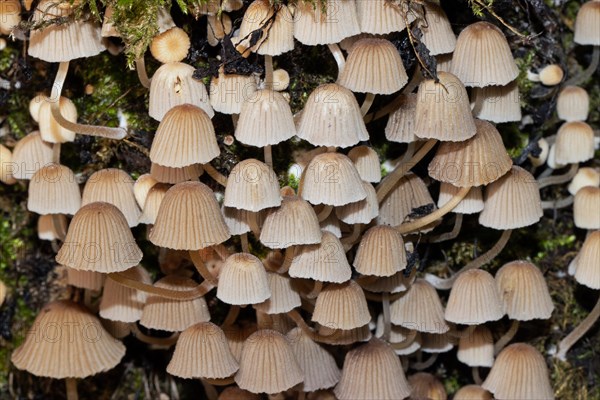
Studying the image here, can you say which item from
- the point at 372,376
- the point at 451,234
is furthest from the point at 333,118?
the point at 372,376

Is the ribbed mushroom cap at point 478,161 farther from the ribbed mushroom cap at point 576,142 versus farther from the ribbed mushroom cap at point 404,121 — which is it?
the ribbed mushroom cap at point 576,142

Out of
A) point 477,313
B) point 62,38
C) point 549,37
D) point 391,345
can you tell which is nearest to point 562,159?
point 549,37

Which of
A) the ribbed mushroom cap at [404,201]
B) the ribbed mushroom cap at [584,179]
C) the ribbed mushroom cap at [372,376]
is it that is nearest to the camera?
the ribbed mushroom cap at [372,376]

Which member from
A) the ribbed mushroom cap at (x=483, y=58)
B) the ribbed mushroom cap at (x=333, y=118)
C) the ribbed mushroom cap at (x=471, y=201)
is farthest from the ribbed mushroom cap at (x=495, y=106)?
the ribbed mushroom cap at (x=333, y=118)

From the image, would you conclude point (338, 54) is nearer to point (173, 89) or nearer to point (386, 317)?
point (173, 89)

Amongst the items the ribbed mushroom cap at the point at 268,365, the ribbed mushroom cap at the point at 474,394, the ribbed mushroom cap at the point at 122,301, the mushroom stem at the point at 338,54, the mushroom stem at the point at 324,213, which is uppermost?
the mushroom stem at the point at 338,54

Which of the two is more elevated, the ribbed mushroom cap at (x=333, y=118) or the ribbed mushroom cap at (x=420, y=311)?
the ribbed mushroom cap at (x=333, y=118)

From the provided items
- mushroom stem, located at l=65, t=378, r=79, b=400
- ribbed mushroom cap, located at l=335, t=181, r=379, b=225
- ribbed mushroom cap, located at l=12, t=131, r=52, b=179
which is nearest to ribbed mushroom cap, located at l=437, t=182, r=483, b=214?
ribbed mushroom cap, located at l=335, t=181, r=379, b=225
